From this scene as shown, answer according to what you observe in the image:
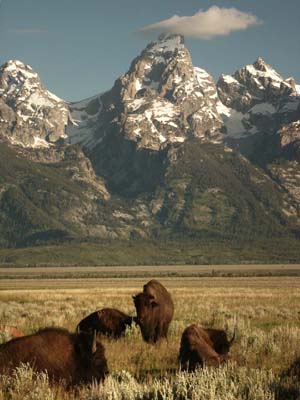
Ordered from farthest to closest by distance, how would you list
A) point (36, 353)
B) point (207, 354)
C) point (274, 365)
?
point (274, 365), point (207, 354), point (36, 353)

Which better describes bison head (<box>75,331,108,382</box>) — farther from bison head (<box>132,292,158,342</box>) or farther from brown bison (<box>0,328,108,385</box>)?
bison head (<box>132,292,158,342</box>)

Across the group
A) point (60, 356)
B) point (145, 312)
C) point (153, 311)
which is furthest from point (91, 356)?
point (153, 311)

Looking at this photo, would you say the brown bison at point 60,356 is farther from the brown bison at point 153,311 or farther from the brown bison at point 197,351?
the brown bison at point 153,311

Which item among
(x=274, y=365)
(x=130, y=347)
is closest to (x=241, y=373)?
(x=274, y=365)

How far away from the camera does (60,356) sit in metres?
10.4

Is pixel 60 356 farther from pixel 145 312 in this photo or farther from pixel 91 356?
pixel 145 312

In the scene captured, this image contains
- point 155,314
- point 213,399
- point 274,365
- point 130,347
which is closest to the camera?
point 213,399

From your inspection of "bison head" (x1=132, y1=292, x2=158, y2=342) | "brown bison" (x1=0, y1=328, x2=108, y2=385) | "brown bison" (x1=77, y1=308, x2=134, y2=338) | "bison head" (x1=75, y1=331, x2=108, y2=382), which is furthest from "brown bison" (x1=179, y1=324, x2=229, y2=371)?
"brown bison" (x1=77, y1=308, x2=134, y2=338)

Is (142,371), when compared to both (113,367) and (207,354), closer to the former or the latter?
(113,367)

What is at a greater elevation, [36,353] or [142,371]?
[36,353]

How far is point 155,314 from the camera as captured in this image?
19.2 meters

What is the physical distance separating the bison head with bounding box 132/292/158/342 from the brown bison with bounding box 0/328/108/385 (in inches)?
299

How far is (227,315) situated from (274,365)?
61.6 feet

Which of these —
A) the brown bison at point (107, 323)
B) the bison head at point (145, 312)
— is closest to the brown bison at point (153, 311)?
the bison head at point (145, 312)
